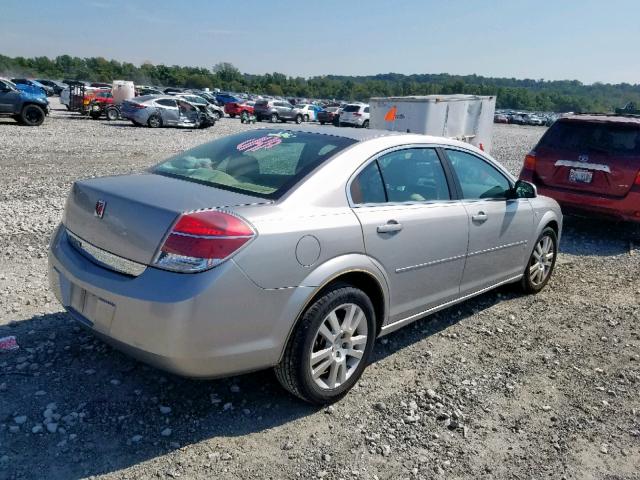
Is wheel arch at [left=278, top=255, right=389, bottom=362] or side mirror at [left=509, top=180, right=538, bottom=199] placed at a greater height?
side mirror at [left=509, top=180, right=538, bottom=199]

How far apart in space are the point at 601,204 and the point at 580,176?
471mm

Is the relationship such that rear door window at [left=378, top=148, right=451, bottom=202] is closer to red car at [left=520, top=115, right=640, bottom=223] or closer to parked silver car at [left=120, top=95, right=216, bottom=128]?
red car at [left=520, top=115, right=640, bottom=223]

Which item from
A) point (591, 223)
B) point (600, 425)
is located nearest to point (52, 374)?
point (600, 425)

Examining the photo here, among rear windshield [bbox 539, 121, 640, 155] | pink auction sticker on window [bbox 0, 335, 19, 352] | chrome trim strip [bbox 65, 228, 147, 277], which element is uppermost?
rear windshield [bbox 539, 121, 640, 155]

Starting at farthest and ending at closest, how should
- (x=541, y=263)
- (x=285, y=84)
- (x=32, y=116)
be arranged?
(x=285, y=84) → (x=32, y=116) → (x=541, y=263)

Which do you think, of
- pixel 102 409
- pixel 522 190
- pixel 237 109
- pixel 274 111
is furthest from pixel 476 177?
pixel 237 109

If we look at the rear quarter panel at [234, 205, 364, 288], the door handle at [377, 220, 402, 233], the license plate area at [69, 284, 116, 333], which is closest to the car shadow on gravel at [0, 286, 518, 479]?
the license plate area at [69, 284, 116, 333]

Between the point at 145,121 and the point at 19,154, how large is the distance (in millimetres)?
12971

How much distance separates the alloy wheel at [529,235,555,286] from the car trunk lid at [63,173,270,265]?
11.1 ft

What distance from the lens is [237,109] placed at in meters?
40.8

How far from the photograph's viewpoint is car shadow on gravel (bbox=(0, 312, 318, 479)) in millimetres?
2754

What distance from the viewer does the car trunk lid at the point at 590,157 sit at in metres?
7.33

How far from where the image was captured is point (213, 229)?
2.72 meters

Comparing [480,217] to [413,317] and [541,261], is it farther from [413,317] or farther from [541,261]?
[541,261]
